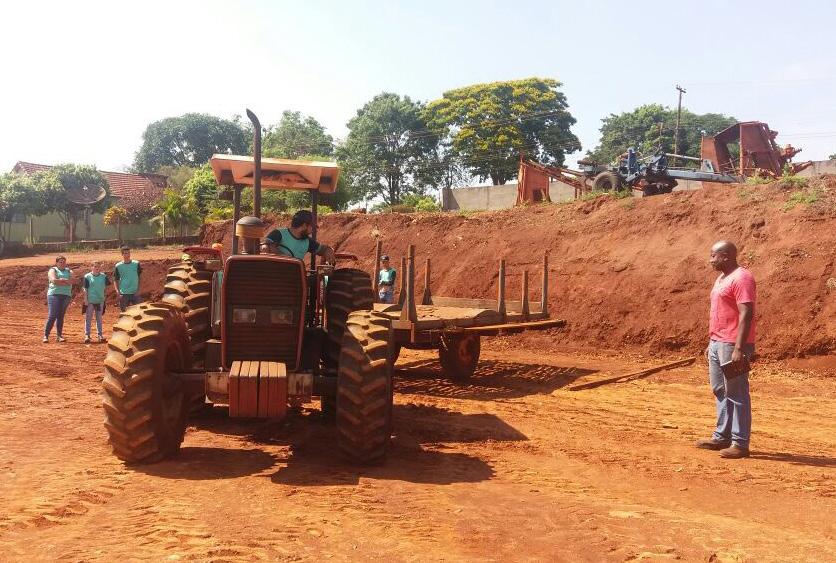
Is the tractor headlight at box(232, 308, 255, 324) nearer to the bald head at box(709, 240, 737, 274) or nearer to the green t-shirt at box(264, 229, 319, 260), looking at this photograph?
the green t-shirt at box(264, 229, 319, 260)

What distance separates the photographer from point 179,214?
34.8m

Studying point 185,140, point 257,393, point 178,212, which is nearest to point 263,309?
point 257,393

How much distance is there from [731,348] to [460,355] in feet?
15.6

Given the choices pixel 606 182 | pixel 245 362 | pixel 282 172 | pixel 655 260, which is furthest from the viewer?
pixel 606 182

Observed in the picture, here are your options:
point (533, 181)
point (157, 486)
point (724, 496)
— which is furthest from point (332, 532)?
point (533, 181)

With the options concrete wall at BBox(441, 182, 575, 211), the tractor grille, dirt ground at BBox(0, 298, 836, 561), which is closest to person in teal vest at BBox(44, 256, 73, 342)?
dirt ground at BBox(0, 298, 836, 561)

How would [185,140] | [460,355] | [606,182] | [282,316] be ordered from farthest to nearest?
[185,140], [606,182], [460,355], [282,316]

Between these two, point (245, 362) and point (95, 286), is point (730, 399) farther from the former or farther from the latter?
point (95, 286)

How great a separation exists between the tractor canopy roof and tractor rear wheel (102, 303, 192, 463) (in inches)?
71.8

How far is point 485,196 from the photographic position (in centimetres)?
3372

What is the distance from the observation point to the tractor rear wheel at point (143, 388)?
536 cm

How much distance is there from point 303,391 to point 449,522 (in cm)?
176

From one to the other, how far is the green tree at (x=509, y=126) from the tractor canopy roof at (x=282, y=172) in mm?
37807

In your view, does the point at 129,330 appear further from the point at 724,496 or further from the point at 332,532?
the point at 724,496
